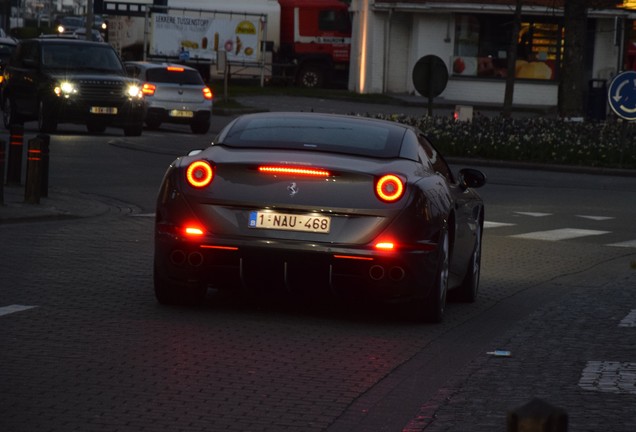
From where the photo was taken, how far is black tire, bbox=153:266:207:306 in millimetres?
10008

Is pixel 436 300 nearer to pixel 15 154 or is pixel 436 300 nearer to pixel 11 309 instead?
pixel 11 309

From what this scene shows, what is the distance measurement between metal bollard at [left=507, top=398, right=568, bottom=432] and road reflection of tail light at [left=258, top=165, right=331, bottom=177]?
18.9 ft

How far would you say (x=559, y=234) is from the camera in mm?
18391

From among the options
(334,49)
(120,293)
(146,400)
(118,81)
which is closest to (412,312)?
(120,293)

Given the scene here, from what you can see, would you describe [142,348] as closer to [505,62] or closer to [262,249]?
[262,249]

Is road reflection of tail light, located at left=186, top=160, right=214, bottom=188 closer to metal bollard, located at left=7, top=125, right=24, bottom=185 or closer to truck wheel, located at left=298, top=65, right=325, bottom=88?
metal bollard, located at left=7, top=125, right=24, bottom=185

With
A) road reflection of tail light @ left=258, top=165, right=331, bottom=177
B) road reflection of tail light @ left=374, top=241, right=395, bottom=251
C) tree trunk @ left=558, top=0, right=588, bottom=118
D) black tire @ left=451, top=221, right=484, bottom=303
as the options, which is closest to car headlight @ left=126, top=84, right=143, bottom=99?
tree trunk @ left=558, top=0, right=588, bottom=118

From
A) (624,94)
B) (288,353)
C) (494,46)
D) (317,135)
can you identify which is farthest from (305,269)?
(494,46)

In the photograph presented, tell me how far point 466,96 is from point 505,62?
1843 mm

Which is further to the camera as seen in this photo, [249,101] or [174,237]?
[249,101]

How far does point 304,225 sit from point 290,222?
0.09 metres

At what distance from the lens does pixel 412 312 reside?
9977 millimetres

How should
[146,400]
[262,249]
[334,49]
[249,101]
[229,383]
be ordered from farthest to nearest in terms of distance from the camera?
[334,49] < [249,101] < [262,249] < [229,383] < [146,400]

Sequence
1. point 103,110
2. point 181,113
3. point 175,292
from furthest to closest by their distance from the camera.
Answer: point 181,113
point 103,110
point 175,292
